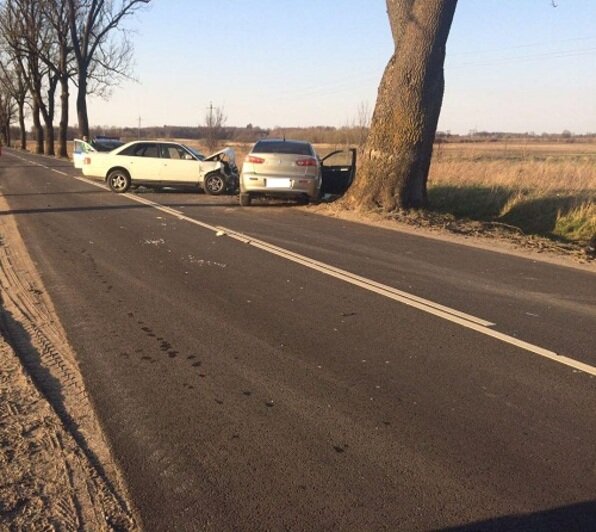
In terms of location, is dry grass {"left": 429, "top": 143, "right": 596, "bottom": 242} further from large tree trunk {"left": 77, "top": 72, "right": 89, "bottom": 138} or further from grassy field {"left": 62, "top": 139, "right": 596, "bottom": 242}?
large tree trunk {"left": 77, "top": 72, "right": 89, "bottom": 138}

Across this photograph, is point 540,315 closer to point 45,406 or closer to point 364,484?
point 364,484

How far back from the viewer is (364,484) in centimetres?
320

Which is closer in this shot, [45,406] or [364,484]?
[364,484]

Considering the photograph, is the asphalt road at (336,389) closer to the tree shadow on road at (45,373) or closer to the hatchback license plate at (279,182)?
the tree shadow on road at (45,373)

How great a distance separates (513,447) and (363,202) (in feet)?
35.8

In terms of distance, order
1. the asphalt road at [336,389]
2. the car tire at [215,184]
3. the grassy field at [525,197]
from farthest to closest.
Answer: the car tire at [215,184]
the grassy field at [525,197]
the asphalt road at [336,389]

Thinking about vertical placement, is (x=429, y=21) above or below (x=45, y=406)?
above

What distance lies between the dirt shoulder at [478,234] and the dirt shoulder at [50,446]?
23.6 feet

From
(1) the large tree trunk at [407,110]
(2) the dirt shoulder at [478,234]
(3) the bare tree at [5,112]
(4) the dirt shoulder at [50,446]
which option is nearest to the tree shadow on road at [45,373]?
(4) the dirt shoulder at [50,446]

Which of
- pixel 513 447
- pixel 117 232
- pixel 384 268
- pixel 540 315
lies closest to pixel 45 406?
pixel 513 447

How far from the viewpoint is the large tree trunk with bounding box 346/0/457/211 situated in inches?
524

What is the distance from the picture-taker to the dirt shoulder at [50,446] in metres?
2.92

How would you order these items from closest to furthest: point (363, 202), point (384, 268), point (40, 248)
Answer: point (384, 268)
point (40, 248)
point (363, 202)

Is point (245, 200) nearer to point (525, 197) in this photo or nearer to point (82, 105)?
point (525, 197)
